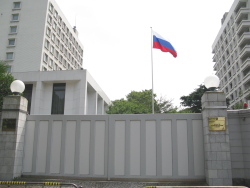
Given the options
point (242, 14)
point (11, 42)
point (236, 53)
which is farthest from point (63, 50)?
point (242, 14)

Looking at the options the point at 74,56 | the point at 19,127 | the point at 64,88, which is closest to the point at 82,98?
the point at 64,88

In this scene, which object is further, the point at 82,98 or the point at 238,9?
the point at 238,9

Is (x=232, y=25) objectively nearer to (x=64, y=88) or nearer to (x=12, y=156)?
(x=64, y=88)

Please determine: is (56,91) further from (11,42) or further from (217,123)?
(217,123)

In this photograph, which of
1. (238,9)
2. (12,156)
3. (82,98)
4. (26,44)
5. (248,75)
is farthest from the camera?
(238,9)

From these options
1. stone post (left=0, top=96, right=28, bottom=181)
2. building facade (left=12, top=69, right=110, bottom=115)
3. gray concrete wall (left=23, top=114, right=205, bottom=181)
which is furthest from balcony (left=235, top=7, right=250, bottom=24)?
stone post (left=0, top=96, right=28, bottom=181)

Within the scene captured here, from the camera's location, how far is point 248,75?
44750 millimetres

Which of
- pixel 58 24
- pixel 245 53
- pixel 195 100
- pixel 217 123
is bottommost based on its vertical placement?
pixel 217 123

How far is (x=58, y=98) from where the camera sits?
94.1ft

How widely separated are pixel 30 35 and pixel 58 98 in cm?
1830

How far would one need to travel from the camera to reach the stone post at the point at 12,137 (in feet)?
29.0

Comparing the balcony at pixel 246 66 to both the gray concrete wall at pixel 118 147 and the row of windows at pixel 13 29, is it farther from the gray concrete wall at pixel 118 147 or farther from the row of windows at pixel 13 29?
the row of windows at pixel 13 29

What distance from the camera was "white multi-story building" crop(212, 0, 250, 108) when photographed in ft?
153

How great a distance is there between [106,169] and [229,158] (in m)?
4.37
